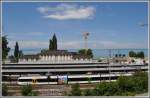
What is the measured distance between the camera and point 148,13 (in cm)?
212

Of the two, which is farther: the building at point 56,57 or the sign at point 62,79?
the sign at point 62,79

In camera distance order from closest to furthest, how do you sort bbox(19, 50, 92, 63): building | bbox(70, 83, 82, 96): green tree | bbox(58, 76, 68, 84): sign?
bbox(70, 83, 82, 96): green tree < bbox(19, 50, 92, 63): building < bbox(58, 76, 68, 84): sign

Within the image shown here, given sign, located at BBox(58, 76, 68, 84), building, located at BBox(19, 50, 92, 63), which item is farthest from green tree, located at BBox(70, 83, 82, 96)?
sign, located at BBox(58, 76, 68, 84)

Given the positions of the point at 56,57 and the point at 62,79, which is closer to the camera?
the point at 56,57

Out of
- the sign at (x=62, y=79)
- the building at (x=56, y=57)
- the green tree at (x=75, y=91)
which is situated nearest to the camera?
the green tree at (x=75, y=91)

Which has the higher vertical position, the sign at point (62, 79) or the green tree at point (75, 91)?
the green tree at point (75, 91)

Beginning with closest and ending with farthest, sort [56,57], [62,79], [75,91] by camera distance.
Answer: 1. [75,91]
2. [56,57]
3. [62,79]

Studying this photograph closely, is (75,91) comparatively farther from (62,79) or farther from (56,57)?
(62,79)

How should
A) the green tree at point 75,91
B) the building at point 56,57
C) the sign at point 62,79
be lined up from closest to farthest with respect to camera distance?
1. the green tree at point 75,91
2. the building at point 56,57
3. the sign at point 62,79

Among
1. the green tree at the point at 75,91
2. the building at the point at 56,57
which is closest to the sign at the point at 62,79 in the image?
the building at the point at 56,57

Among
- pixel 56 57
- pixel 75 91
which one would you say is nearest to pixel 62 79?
pixel 56 57

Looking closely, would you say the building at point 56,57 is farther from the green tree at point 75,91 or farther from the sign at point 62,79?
the green tree at point 75,91

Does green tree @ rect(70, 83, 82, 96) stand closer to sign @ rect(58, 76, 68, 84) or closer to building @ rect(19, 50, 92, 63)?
building @ rect(19, 50, 92, 63)

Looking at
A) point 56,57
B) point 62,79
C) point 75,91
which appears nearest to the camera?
point 75,91
